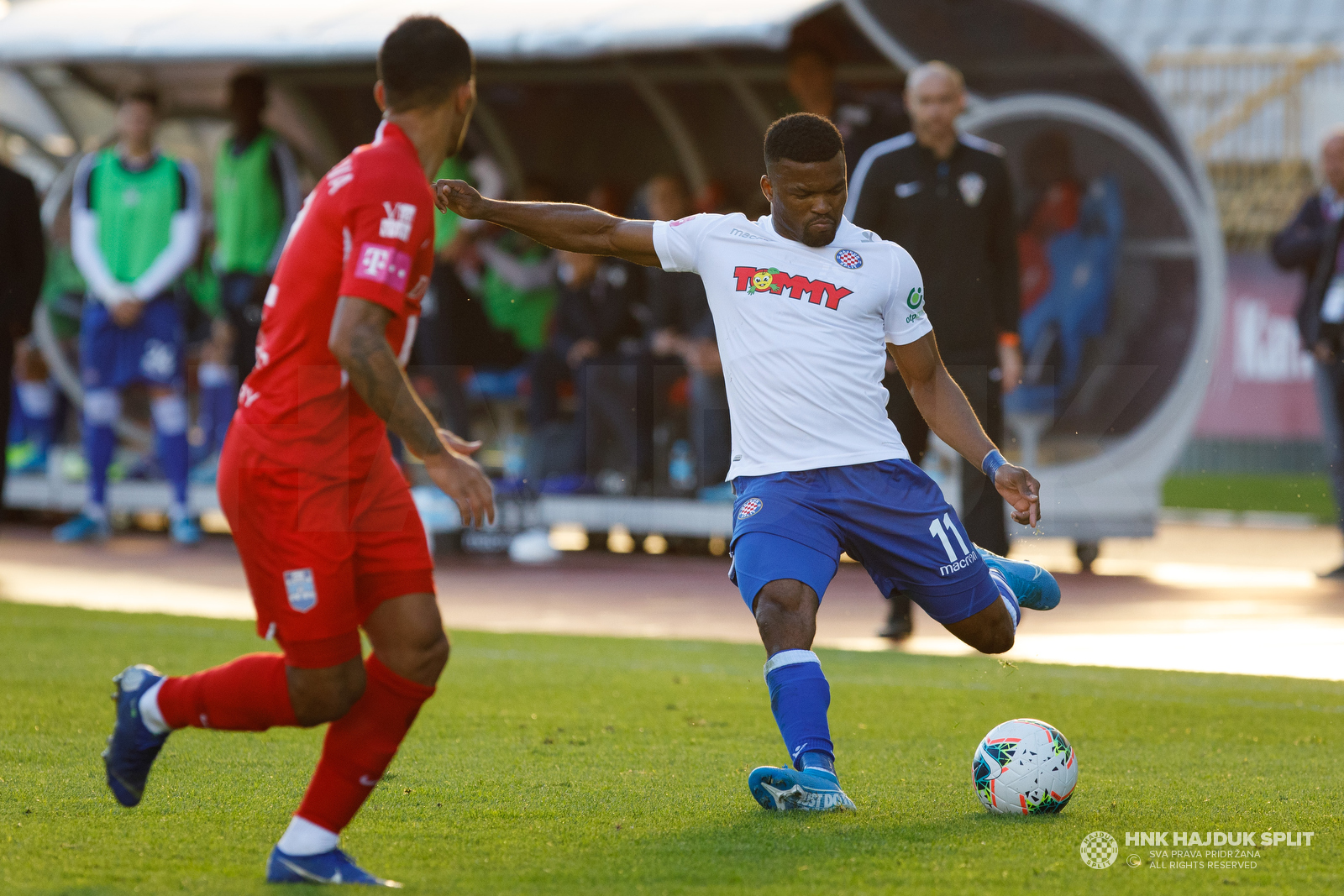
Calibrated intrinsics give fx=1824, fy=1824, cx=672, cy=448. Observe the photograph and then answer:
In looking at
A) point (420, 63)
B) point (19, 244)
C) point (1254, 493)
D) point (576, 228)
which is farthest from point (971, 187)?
point (1254, 493)

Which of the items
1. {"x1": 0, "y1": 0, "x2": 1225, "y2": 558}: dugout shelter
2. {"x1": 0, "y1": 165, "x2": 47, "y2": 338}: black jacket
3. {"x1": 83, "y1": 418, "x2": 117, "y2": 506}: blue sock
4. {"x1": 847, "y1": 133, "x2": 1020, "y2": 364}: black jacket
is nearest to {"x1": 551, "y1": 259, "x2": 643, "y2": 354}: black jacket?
{"x1": 0, "y1": 0, "x2": 1225, "y2": 558}: dugout shelter

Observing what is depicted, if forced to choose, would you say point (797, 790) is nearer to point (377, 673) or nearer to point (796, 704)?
point (796, 704)

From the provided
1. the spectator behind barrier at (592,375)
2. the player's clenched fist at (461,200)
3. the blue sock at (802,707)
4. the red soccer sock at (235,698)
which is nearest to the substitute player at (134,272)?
the spectator behind barrier at (592,375)

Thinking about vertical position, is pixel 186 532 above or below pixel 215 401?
below

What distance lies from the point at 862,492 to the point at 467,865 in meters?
1.64

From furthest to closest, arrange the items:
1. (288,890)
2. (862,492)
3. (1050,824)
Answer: (862,492) < (1050,824) < (288,890)

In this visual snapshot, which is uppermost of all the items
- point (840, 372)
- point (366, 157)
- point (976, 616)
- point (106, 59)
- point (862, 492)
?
point (106, 59)

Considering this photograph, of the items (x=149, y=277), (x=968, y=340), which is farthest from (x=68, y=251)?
(x=968, y=340)

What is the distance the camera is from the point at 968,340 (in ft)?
28.3

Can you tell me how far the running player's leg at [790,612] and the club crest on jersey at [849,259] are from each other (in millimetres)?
632

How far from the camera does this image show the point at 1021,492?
16.9ft

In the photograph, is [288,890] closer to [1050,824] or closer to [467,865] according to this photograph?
[467,865]

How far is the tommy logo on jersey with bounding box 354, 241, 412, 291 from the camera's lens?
13.1 feet

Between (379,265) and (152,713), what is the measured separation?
1232 mm
